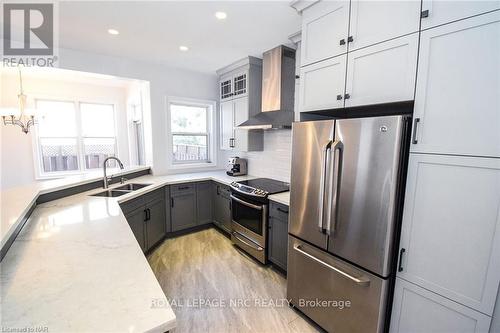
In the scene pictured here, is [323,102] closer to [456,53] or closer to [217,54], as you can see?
[456,53]

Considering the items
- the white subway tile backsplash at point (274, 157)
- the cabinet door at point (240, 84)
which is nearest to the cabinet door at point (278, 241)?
the white subway tile backsplash at point (274, 157)

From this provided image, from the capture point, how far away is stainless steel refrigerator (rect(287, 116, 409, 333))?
1.38 metres

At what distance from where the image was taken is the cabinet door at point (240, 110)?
138 inches

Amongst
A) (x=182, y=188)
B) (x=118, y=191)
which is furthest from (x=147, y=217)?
(x=182, y=188)

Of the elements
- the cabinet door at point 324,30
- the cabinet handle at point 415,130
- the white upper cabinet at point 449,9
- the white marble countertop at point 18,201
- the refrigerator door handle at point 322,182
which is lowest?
the white marble countertop at point 18,201

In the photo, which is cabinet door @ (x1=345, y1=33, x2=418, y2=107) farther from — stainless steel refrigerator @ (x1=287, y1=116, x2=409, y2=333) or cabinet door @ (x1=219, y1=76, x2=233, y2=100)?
cabinet door @ (x1=219, y1=76, x2=233, y2=100)

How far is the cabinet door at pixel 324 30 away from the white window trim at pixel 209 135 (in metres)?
2.64

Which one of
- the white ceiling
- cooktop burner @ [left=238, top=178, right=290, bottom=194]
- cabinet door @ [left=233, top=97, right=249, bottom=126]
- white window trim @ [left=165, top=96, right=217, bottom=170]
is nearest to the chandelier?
the white ceiling

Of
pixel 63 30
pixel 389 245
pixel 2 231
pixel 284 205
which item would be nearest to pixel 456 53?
pixel 389 245

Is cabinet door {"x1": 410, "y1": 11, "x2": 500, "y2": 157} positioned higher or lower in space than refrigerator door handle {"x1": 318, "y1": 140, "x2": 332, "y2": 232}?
higher

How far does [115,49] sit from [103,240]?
281cm

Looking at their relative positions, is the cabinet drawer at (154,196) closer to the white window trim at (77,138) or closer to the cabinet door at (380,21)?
the white window trim at (77,138)

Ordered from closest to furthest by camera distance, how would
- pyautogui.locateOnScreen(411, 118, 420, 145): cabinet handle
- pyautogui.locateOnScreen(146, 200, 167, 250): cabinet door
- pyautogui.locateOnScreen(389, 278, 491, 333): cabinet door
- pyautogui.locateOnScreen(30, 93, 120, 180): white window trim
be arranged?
1. pyautogui.locateOnScreen(389, 278, 491, 333): cabinet door
2. pyautogui.locateOnScreen(411, 118, 420, 145): cabinet handle
3. pyautogui.locateOnScreen(146, 200, 167, 250): cabinet door
4. pyautogui.locateOnScreen(30, 93, 120, 180): white window trim

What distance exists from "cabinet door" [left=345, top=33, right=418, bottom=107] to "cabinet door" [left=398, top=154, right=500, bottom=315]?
44cm
